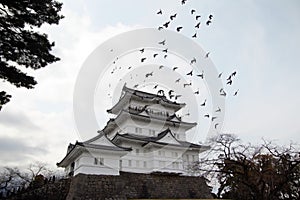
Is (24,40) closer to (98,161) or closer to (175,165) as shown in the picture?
(98,161)

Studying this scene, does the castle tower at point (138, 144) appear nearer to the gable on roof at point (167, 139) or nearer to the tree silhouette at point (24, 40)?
the gable on roof at point (167, 139)

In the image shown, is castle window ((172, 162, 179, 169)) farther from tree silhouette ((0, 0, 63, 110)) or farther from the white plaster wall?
tree silhouette ((0, 0, 63, 110))

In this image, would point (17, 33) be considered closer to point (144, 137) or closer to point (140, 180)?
point (140, 180)

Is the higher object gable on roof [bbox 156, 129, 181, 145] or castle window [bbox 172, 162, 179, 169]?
gable on roof [bbox 156, 129, 181, 145]

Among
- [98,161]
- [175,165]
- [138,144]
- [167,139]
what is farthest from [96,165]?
[175,165]

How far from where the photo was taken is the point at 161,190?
14.6 m

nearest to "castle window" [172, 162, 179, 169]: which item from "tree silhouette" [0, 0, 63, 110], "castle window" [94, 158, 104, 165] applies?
"castle window" [94, 158, 104, 165]

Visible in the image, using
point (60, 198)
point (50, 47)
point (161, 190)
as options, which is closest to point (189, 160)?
point (161, 190)

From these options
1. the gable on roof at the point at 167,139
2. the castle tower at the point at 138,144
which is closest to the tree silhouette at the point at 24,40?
the castle tower at the point at 138,144

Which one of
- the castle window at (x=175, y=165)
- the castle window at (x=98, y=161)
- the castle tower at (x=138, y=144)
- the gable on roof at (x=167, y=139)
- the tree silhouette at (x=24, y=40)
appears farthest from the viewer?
the gable on roof at (x=167, y=139)

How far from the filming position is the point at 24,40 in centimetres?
748

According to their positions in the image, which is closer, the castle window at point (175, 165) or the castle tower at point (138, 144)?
the castle tower at point (138, 144)

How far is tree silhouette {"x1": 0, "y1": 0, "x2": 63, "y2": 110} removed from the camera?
283 inches

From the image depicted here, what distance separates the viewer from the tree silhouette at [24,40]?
7184 mm
